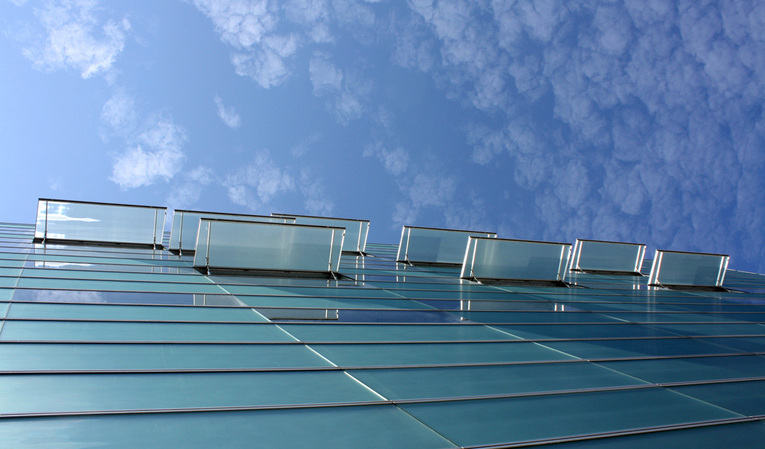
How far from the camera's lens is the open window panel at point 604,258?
19344mm

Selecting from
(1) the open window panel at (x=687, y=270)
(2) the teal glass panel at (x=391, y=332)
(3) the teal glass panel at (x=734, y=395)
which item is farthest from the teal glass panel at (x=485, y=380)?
(1) the open window panel at (x=687, y=270)

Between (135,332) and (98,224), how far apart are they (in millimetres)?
8411

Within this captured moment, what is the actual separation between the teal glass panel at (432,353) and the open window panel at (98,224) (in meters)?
8.86

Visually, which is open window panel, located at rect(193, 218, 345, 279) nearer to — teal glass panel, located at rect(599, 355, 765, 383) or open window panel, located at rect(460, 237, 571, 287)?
open window panel, located at rect(460, 237, 571, 287)

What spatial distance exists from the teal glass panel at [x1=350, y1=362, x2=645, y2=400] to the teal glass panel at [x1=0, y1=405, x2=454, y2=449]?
765 mm

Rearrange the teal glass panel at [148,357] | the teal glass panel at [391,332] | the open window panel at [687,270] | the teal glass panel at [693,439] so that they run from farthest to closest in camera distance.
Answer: the open window panel at [687,270], the teal glass panel at [391,332], the teal glass panel at [148,357], the teal glass panel at [693,439]

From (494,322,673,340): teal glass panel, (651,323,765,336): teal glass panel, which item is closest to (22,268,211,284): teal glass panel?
(494,322,673,340): teal glass panel

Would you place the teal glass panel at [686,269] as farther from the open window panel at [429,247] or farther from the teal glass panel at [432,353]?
the teal glass panel at [432,353]

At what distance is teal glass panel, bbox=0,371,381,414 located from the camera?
5.00 metres

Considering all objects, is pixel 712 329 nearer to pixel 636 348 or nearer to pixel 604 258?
pixel 636 348

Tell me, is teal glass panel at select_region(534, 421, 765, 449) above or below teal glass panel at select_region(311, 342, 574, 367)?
below

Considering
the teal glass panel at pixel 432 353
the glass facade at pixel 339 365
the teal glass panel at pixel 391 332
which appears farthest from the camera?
the teal glass panel at pixel 391 332

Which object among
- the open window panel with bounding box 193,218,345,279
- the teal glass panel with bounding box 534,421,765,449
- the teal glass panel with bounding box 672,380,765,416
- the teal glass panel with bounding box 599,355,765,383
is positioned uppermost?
the open window panel with bounding box 193,218,345,279

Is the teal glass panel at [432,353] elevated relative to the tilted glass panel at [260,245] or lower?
lower
